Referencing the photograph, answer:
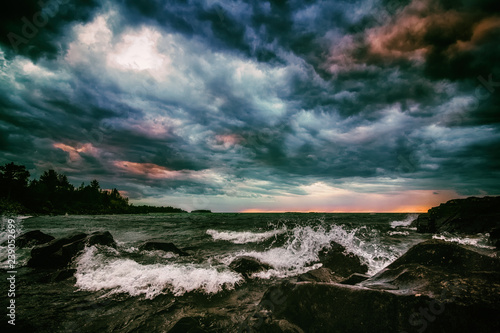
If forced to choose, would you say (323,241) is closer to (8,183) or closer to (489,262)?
(489,262)

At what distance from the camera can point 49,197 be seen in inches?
3312

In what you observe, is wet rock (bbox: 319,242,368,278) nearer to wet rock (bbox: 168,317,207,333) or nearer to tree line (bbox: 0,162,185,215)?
wet rock (bbox: 168,317,207,333)

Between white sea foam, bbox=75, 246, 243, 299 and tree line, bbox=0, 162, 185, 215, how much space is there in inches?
2377

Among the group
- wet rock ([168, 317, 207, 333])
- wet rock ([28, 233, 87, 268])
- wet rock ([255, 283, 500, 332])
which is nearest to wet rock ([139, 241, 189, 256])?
wet rock ([28, 233, 87, 268])

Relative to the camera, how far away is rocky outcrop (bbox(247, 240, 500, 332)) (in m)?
2.58

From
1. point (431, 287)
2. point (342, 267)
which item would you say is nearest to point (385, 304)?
A: point (431, 287)

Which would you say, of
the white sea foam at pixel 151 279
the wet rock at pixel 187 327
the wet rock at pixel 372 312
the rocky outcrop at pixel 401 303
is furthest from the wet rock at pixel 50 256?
the wet rock at pixel 372 312

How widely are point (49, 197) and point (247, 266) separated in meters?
111

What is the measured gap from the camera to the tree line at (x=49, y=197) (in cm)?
5656

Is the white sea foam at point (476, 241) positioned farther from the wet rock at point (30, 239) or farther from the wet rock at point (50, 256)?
the wet rock at point (30, 239)

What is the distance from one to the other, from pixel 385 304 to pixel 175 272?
6.32m

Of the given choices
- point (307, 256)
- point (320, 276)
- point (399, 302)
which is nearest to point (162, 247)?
point (307, 256)

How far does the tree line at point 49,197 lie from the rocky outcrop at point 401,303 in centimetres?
6747

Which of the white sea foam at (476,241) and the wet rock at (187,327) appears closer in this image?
the wet rock at (187,327)
